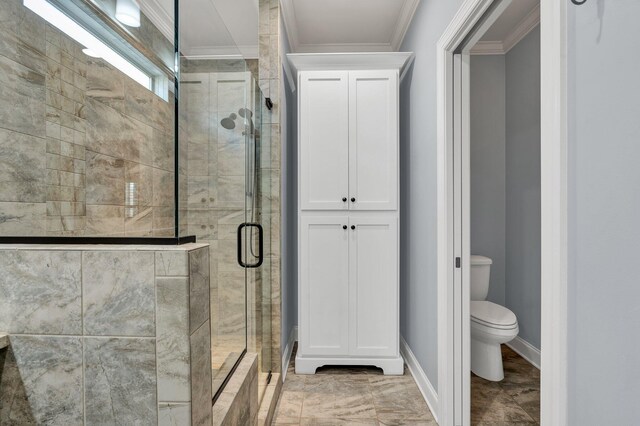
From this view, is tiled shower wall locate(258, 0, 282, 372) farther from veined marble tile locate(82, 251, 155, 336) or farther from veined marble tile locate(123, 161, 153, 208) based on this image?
veined marble tile locate(82, 251, 155, 336)

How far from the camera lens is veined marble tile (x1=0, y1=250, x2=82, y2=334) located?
0.85 meters

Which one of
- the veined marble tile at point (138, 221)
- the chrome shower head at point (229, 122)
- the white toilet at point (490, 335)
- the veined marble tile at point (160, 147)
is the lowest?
the white toilet at point (490, 335)

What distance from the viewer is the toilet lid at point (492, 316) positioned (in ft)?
7.57

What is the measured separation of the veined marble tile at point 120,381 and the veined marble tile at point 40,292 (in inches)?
3.2

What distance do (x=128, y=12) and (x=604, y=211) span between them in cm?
189

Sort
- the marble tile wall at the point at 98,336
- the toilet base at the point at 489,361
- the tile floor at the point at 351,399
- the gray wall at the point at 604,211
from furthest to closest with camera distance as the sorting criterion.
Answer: the toilet base at the point at 489,361 → the tile floor at the point at 351,399 → the marble tile wall at the point at 98,336 → the gray wall at the point at 604,211

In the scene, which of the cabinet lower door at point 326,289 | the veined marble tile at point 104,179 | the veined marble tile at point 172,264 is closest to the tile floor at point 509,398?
the cabinet lower door at point 326,289

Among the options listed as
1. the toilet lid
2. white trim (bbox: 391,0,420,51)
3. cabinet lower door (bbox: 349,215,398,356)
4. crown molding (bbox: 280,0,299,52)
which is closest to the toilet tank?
the toilet lid

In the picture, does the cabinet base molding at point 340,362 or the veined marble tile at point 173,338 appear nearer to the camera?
the veined marble tile at point 173,338

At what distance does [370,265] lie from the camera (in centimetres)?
257

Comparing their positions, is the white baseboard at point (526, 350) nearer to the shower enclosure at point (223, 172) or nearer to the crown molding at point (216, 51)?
the shower enclosure at point (223, 172)

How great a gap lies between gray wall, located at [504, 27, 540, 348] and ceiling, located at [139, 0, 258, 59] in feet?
7.09

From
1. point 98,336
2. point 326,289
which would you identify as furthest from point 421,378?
point 98,336

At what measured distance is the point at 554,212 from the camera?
0.97 meters
